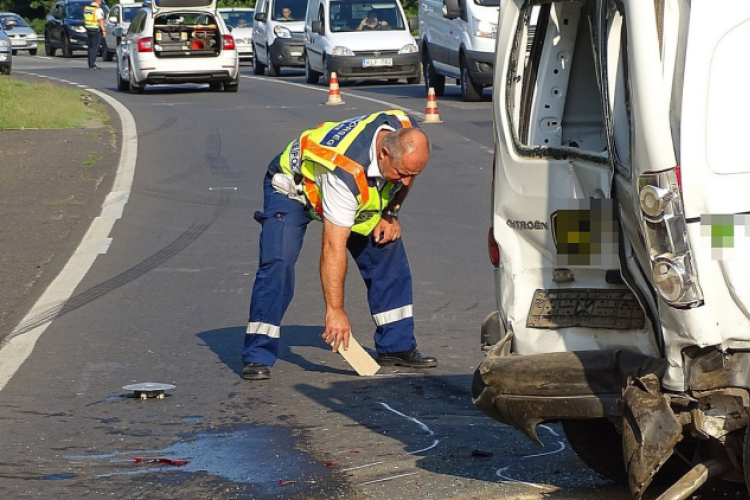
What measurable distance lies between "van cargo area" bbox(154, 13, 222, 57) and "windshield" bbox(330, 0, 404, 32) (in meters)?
2.35

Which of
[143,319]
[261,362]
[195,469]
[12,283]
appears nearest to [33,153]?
[12,283]

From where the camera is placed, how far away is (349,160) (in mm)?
6871

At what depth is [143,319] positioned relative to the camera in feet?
29.5

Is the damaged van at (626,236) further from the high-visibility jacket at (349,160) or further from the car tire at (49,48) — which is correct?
the car tire at (49,48)

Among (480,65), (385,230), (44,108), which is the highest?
(385,230)

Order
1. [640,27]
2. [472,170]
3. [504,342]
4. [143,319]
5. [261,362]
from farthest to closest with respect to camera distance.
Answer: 1. [472,170]
2. [143,319]
3. [261,362]
4. [504,342]
5. [640,27]

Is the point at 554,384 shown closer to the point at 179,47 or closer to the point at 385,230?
the point at 385,230

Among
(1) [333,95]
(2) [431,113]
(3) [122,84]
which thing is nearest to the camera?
(2) [431,113]

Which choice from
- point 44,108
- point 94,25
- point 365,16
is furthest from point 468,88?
point 94,25

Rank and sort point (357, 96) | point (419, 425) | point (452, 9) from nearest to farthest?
point (419, 425)
point (452, 9)
point (357, 96)

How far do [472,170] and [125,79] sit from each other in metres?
14.4

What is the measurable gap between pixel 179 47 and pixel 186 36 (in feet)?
1.32

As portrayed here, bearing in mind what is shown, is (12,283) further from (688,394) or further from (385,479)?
(688,394)

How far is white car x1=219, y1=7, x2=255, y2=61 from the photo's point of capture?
39.8 metres
